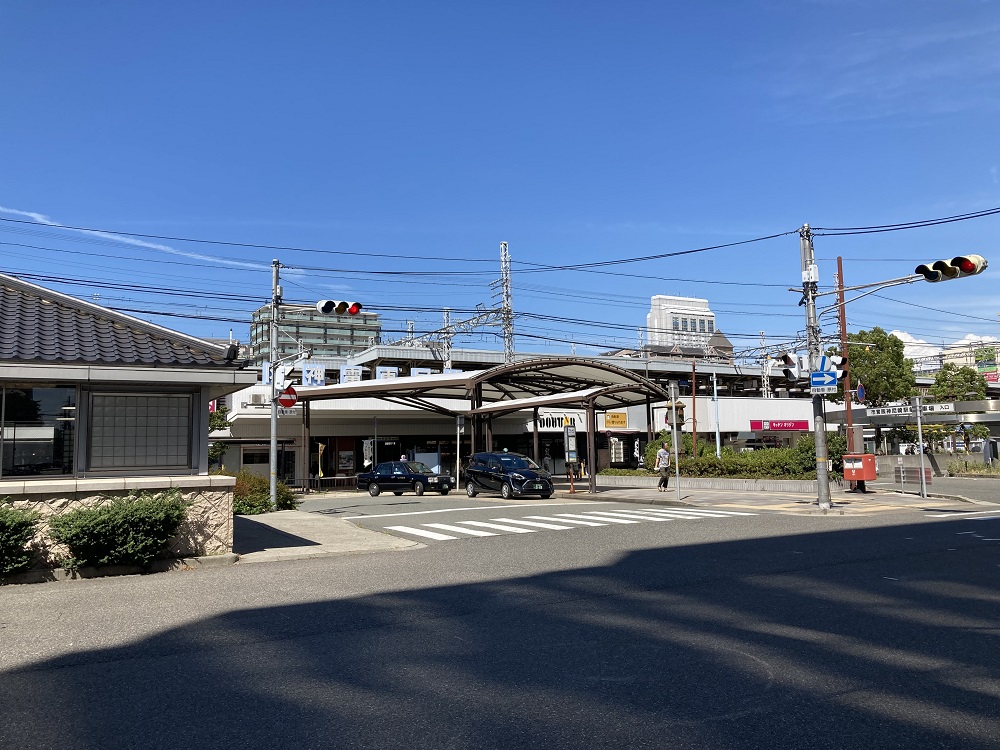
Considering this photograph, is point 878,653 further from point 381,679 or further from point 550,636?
point 381,679

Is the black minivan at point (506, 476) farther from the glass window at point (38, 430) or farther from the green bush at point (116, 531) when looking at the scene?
Answer: the glass window at point (38, 430)

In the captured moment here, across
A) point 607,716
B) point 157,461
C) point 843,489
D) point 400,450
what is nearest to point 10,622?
point 157,461

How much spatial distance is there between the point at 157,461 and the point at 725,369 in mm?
59246

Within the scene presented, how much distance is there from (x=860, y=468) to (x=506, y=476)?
12.1m

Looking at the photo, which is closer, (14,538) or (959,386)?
(14,538)

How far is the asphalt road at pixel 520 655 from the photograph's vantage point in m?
5.18

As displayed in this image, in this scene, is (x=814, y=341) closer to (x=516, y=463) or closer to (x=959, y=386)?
(x=516, y=463)

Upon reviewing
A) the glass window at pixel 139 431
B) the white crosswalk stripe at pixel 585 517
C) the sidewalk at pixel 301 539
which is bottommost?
the white crosswalk stripe at pixel 585 517

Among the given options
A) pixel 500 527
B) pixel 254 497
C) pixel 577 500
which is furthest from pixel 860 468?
pixel 254 497

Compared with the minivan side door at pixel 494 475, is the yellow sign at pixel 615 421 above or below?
above

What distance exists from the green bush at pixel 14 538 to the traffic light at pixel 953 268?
57.0ft

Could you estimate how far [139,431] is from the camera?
1331 centimetres

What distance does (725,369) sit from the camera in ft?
221

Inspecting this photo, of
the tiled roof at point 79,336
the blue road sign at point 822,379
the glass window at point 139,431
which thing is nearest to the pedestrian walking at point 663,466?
the blue road sign at point 822,379
